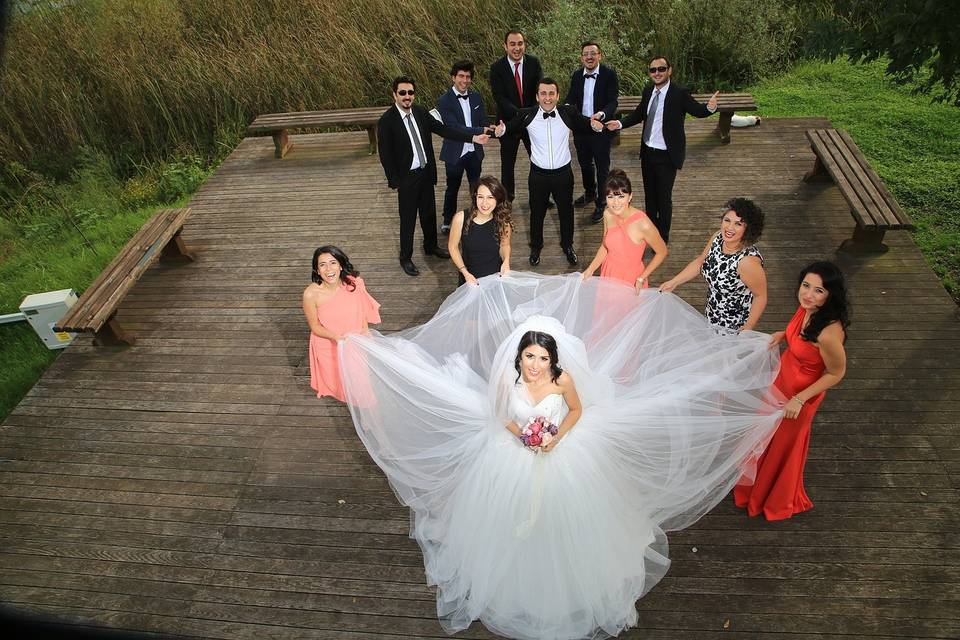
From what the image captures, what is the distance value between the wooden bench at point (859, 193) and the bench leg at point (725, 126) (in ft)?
3.75

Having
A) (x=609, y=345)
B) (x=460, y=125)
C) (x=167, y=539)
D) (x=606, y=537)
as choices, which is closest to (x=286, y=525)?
(x=167, y=539)

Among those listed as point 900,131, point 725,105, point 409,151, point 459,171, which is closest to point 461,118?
point 459,171

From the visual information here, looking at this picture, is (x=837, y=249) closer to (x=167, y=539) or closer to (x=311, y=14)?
(x=167, y=539)

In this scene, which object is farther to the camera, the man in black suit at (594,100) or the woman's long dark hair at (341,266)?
the man in black suit at (594,100)

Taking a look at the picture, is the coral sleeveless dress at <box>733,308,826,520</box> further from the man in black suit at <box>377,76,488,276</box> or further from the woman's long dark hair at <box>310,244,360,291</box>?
the man in black suit at <box>377,76,488,276</box>

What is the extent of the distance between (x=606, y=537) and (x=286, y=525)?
2.32m

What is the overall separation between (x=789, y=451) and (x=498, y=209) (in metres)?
2.71

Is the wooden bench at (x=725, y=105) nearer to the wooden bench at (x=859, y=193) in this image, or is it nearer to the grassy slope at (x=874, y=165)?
the wooden bench at (x=859, y=193)

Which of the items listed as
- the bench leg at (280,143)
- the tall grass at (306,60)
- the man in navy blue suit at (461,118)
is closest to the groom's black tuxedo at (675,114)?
the man in navy blue suit at (461,118)

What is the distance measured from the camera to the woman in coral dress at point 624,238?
4957 mm

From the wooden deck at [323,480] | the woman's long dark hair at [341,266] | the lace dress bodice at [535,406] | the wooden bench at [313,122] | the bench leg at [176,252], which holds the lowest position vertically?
the wooden deck at [323,480]

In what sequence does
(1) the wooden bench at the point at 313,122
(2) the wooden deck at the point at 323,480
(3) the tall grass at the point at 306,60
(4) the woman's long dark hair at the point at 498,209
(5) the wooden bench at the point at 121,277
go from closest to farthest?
(2) the wooden deck at the point at 323,480
(4) the woman's long dark hair at the point at 498,209
(5) the wooden bench at the point at 121,277
(1) the wooden bench at the point at 313,122
(3) the tall grass at the point at 306,60

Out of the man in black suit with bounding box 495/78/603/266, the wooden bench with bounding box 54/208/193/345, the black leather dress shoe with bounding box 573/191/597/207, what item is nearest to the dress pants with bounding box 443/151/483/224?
the man in black suit with bounding box 495/78/603/266

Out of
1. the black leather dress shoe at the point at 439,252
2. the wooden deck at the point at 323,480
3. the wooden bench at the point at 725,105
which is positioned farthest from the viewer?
the wooden bench at the point at 725,105
